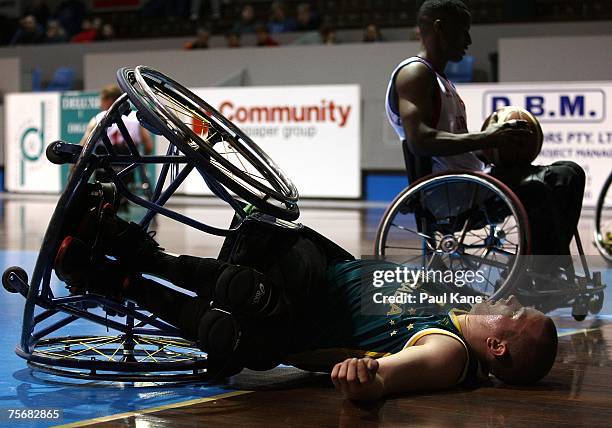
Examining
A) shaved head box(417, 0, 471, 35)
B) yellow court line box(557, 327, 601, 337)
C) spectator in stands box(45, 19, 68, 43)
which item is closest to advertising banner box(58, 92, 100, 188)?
spectator in stands box(45, 19, 68, 43)

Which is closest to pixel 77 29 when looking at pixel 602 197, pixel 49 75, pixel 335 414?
pixel 49 75

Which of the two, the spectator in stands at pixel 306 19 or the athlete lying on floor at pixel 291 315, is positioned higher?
the spectator in stands at pixel 306 19

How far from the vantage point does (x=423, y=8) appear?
15.2 feet

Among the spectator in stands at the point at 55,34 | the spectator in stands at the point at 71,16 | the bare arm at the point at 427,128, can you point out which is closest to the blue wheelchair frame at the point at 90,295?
the bare arm at the point at 427,128

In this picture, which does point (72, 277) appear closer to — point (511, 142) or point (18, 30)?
point (511, 142)

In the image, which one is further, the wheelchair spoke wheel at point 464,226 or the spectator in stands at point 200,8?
the spectator in stands at point 200,8

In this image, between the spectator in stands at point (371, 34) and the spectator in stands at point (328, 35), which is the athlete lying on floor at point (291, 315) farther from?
the spectator in stands at point (328, 35)

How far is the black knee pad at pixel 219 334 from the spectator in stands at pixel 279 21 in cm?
1276

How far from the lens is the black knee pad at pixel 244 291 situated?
2852mm

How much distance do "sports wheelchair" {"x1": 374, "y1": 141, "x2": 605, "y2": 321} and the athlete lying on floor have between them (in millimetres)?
908

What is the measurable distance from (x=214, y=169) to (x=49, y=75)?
13.9 meters

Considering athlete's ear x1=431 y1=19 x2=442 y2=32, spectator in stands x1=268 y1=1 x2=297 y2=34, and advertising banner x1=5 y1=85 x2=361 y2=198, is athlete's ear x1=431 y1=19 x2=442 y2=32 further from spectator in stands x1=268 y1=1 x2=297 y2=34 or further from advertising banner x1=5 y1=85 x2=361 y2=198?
spectator in stands x1=268 y1=1 x2=297 y2=34

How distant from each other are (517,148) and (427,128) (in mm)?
416

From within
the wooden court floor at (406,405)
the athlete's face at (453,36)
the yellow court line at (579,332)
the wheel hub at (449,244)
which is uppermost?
the athlete's face at (453,36)
